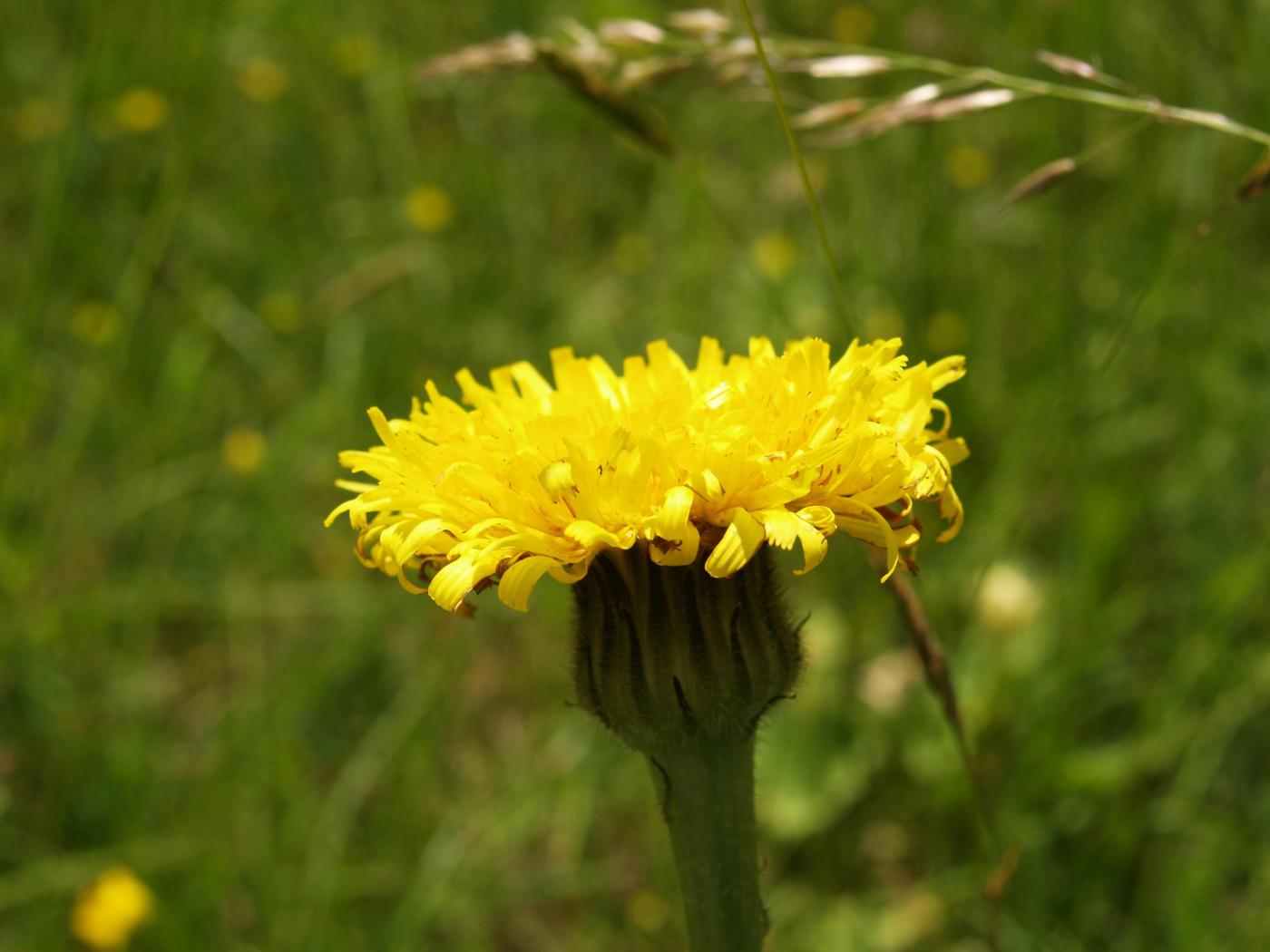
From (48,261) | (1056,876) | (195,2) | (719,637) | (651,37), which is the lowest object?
(1056,876)

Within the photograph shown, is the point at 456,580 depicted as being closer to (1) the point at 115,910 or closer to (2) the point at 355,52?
(1) the point at 115,910

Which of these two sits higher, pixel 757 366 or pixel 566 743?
pixel 757 366

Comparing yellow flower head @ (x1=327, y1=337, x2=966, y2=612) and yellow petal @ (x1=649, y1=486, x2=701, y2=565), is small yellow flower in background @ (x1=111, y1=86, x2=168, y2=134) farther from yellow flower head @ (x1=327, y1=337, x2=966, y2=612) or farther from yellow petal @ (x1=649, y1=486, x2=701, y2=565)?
yellow petal @ (x1=649, y1=486, x2=701, y2=565)

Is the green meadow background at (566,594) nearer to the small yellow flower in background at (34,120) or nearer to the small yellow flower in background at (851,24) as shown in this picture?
the small yellow flower in background at (34,120)

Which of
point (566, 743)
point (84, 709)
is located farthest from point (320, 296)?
point (566, 743)

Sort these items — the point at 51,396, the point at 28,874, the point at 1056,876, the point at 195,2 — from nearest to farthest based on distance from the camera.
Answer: the point at 1056,876, the point at 28,874, the point at 195,2, the point at 51,396

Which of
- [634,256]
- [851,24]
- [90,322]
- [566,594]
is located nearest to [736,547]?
[566,594]

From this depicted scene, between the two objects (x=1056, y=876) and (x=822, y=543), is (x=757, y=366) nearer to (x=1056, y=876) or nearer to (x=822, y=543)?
(x=822, y=543)
